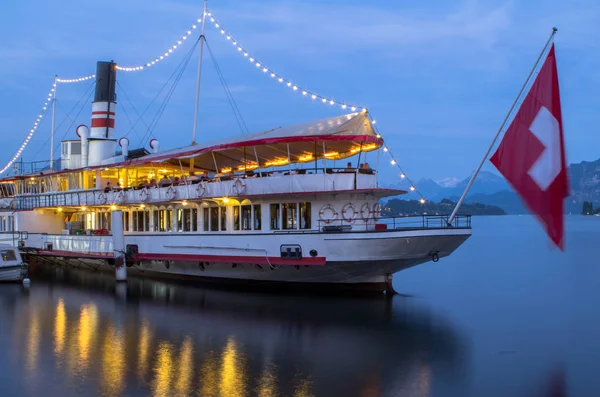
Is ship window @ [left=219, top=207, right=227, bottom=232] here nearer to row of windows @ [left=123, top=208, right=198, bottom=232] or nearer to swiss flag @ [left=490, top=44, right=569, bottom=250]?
row of windows @ [left=123, top=208, right=198, bottom=232]

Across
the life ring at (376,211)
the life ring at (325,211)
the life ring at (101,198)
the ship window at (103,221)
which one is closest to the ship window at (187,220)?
the life ring at (101,198)

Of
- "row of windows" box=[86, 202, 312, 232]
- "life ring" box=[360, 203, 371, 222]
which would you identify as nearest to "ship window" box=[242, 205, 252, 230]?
"row of windows" box=[86, 202, 312, 232]

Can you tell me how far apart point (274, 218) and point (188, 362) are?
11.0 metres

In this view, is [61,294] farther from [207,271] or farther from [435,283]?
[435,283]

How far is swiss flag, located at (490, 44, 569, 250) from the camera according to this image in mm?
19531

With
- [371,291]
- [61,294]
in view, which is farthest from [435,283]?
[61,294]

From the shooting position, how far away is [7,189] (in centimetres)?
4981

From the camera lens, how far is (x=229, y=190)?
28.6 metres

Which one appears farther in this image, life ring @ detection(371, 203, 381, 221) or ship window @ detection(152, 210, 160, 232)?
ship window @ detection(152, 210, 160, 232)

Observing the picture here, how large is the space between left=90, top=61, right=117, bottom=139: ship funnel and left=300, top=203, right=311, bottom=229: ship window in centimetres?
2253

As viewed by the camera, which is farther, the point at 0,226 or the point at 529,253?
the point at 529,253

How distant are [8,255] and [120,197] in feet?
21.1

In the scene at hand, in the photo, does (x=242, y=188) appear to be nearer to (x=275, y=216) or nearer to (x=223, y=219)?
(x=275, y=216)

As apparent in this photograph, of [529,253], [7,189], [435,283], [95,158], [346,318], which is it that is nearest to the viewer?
[346,318]
